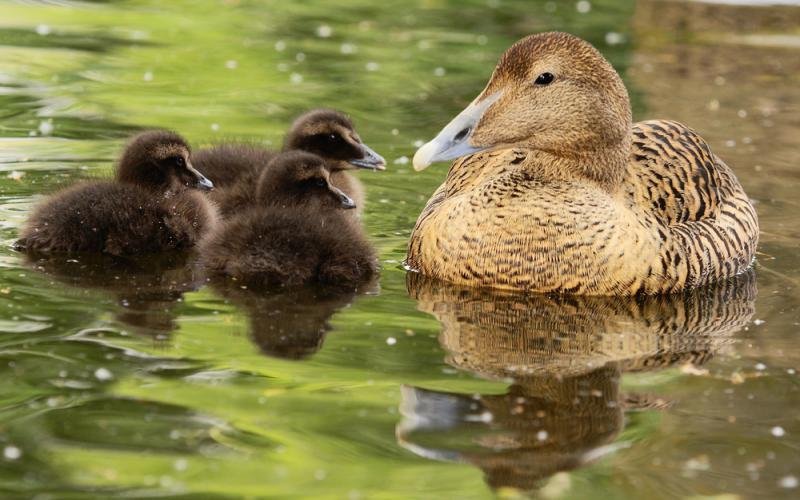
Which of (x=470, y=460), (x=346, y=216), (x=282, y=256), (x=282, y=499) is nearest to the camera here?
(x=282, y=499)

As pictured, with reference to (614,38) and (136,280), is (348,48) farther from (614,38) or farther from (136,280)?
(136,280)

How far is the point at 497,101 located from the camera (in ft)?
27.6

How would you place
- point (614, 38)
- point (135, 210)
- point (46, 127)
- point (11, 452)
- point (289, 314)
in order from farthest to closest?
point (614, 38) → point (46, 127) → point (135, 210) → point (289, 314) → point (11, 452)

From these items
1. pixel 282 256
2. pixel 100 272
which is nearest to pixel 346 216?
pixel 282 256

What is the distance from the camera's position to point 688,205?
9047mm

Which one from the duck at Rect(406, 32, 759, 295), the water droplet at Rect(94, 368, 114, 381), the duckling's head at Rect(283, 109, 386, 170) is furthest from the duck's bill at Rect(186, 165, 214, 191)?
the water droplet at Rect(94, 368, 114, 381)

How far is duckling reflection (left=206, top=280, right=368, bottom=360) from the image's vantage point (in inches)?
287

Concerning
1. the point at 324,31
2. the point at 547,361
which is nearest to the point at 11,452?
the point at 547,361

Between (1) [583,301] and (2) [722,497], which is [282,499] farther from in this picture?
(1) [583,301]

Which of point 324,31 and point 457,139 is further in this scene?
point 324,31

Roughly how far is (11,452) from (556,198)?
380 centimetres

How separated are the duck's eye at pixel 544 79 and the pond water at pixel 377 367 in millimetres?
1191

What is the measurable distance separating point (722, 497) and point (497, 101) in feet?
10.9

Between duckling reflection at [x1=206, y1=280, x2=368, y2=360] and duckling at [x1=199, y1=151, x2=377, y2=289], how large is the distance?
86mm
